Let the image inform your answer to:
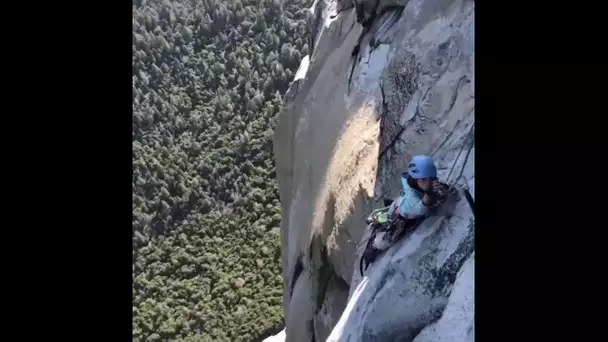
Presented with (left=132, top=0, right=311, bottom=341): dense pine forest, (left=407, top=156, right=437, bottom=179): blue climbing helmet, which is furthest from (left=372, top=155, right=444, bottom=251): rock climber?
(left=132, top=0, right=311, bottom=341): dense pine forest

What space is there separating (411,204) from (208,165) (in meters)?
6.06

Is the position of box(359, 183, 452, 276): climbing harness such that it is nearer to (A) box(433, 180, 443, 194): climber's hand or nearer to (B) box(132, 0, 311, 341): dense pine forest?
(A) box(433, 180, 443, 194): climber's hand

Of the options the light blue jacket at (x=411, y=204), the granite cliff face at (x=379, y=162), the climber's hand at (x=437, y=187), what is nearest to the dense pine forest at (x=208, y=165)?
the granite cliff face at (x=379, y=162)

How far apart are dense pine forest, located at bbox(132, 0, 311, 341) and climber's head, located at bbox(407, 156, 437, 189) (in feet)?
15.6

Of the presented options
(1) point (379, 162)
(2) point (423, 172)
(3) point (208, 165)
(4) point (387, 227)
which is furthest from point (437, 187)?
(3) point (208, 165)

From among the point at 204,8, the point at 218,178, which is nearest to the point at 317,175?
the point at 218,178

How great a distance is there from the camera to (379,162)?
2451 millimetres

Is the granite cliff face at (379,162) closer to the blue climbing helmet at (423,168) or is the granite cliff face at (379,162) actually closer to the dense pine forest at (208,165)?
the blue climbing helmet at (423,168)

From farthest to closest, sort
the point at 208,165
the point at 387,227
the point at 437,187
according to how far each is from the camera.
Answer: the point at 208,165, the point at 387,227, the point at 437,187

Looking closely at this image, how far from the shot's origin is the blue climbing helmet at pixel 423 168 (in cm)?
190

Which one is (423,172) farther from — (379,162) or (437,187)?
(379,162)

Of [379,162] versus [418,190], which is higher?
[379,162]
